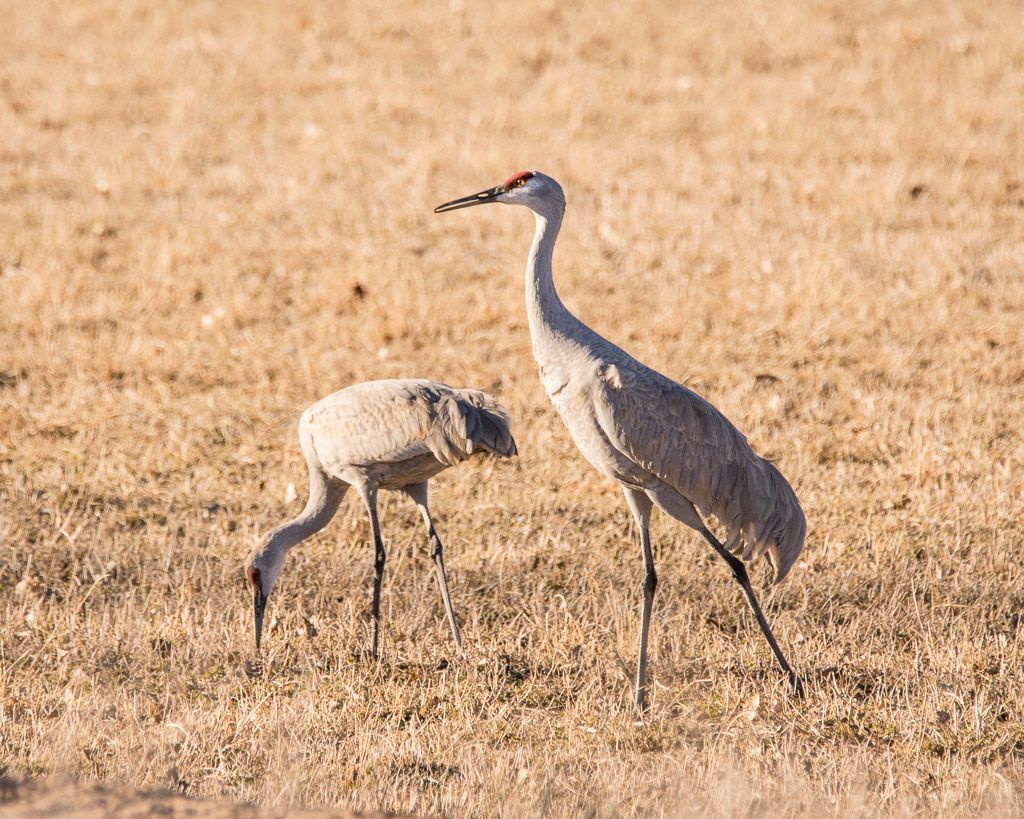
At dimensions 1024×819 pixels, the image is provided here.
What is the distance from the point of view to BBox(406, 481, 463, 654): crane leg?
17.2 ft

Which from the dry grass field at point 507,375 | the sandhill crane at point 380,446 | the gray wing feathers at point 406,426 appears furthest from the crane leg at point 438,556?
the gray wing feathers at point 406,426

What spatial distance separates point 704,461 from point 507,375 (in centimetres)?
331

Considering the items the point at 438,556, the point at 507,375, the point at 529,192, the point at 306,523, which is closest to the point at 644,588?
the point at 438,556

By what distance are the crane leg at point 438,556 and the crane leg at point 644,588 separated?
72 cm

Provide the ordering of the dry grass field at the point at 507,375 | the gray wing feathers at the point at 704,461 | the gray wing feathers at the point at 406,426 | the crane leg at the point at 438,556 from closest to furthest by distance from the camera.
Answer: the dry grass field at the point at 507,375, the gray wing feathers at the point at 704,461, the crane leg at the point at 438,556, the gray wing feathers at the point at 406,426

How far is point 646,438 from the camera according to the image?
4.88 meters

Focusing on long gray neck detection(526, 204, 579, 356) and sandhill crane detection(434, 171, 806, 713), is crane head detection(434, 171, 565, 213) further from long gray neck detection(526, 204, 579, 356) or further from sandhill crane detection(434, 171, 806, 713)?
long gray neck detection(526, 204, 579, 356)

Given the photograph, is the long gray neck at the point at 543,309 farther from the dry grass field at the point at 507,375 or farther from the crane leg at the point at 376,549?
the dry grass field at the point at 507,375

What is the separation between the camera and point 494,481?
6820mm

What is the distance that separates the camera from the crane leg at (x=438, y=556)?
17.2 ft

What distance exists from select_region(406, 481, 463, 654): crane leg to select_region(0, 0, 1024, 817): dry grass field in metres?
0.12

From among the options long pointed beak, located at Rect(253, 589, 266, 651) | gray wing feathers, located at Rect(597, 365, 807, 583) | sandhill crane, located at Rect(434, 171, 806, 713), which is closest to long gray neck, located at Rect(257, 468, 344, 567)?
long pointed beak, located at Rect(253, 589, 266, 651)

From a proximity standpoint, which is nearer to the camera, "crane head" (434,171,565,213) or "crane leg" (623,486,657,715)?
"crane leg" (623,486,657,715)

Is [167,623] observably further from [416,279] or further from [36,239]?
[36,239]
